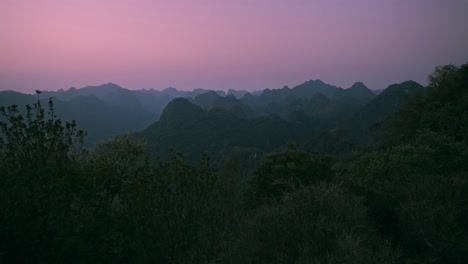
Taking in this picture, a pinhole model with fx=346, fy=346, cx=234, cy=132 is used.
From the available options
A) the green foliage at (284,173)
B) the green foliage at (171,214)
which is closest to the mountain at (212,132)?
the green foliage at (284,173)

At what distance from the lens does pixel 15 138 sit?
5.32 meters

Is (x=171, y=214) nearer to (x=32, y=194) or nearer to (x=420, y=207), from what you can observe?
(x=32, y=194)

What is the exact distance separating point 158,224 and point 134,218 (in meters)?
0.41

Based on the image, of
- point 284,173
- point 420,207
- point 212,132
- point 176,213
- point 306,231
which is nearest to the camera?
point 176,213

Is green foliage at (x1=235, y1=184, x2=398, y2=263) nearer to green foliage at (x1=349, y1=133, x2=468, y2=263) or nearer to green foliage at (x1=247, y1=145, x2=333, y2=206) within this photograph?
green foliage at (x1=349, y1=133, x2=468, y2=263)

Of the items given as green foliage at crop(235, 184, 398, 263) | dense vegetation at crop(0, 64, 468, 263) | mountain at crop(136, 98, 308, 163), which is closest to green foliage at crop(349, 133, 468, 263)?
dense vegetation at crop(0, 64, 468, 263)

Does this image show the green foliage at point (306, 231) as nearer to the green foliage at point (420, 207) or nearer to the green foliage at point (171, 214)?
the green foliage at point (171, 214)

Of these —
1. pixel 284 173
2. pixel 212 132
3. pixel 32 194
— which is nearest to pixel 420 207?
pixel 284 173

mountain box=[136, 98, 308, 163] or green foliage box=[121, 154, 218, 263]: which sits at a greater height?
green foliage box=[121, 154, 218, 263]

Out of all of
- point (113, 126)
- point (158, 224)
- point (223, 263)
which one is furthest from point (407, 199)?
point (113, 126)

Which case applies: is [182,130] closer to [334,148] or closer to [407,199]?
[334,148]

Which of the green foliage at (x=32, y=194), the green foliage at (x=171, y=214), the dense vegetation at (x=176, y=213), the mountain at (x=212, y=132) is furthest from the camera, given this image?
the mountain at (x=212, y=132)

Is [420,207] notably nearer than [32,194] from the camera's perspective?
No

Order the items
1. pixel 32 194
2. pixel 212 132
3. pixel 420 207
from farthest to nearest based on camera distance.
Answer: pixel 212 132 → pixel 420 207 → pixel 32 194
